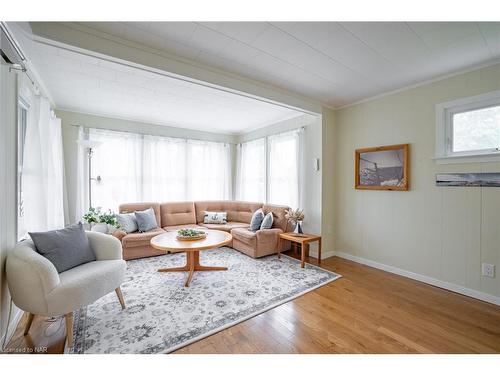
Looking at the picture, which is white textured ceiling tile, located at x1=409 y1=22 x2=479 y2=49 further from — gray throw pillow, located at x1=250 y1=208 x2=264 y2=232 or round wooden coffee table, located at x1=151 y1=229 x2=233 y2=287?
gray throw pillow, located at x1=250 y1=208 x2=264 y2=232

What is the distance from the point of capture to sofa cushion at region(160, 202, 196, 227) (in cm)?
452

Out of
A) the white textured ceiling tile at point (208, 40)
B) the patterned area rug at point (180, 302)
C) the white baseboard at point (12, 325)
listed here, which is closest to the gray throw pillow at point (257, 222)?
the patterned area rug at point (180, 302)

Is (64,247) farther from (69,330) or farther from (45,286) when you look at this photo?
(69,330)

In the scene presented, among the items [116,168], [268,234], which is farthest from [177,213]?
[268,234]

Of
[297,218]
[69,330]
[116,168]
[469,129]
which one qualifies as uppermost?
[469,129]

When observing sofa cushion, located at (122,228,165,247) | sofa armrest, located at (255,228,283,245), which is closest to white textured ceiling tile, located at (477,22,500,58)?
sofa armrest, located at (255,228,283,245)

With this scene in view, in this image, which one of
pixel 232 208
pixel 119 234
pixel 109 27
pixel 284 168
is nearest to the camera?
pixel 109 27

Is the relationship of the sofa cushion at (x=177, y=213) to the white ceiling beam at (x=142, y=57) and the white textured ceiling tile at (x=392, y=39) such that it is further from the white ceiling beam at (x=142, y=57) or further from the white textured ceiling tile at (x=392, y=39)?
the white textured ceiling tile at (x=392, y=39)

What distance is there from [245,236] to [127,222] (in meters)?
2.01

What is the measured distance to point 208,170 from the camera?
5.43 metres

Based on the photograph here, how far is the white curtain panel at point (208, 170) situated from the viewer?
5.20 meters
